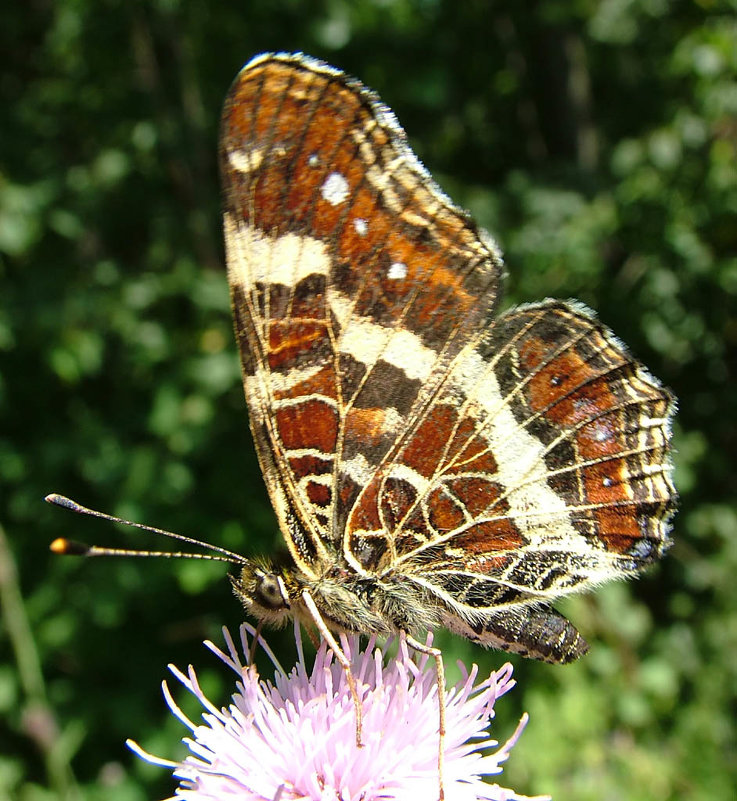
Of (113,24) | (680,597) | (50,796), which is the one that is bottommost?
(680,597)

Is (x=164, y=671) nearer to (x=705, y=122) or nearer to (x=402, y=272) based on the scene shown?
(x=402, y=272)

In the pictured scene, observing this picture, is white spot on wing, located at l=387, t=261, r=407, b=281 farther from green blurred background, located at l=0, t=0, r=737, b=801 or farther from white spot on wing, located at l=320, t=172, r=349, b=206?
green blurred background, located at l=0, t=0, r=737, b=801

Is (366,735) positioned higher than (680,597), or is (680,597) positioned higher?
(366,735)

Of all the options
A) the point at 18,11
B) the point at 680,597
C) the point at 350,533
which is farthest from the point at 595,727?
the point at 18,11

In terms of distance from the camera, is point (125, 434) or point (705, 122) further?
point (705, 122)

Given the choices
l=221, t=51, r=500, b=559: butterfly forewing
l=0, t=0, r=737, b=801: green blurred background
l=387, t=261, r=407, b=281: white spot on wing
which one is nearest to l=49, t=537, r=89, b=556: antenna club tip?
l=221, t=51, r=500, b=559: butterfly forewing

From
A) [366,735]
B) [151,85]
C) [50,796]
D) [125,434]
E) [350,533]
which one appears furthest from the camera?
[151,85]
